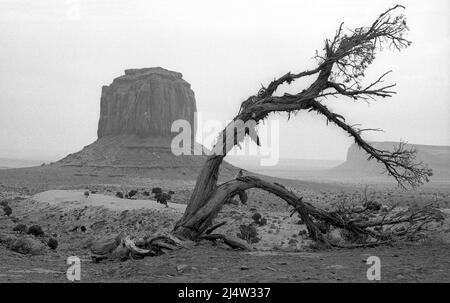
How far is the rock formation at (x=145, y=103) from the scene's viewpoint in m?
97.9

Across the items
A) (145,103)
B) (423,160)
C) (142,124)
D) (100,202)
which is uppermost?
(145,103)

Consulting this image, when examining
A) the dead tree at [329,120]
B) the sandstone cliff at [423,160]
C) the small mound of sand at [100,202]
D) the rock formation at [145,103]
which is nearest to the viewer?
the dead tree at [329,120]

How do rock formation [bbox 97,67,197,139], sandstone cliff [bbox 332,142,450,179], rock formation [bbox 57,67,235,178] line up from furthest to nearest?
sandstone cliff [bbox 332,142,450,179] < rock formation [bbox 97,67,197,139] < rock formation [bbox 57,67,235,178]

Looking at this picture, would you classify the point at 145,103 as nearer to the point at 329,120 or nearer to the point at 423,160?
the point at 329,120

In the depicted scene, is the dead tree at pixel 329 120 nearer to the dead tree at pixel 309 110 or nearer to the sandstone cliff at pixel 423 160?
the dead tree at pixel 309 110

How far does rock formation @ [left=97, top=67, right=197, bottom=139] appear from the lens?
97.9m

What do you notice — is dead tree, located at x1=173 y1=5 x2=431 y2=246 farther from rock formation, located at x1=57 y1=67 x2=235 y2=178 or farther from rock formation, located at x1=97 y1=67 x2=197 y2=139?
rock formation, located at x1=97 y1=67 x2=197 y2=139

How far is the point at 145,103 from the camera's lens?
326 feet

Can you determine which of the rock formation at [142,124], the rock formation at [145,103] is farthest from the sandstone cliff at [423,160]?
the rock formation at [142,124]

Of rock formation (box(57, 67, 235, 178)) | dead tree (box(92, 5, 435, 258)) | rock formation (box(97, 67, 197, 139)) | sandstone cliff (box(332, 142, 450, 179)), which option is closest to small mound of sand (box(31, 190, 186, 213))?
dead tree (box(92, 5, 435, 258))

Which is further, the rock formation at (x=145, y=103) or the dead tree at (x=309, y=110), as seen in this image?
the rock formation at (x=145, y=103)

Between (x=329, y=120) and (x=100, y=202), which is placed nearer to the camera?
(x=329, y=120)

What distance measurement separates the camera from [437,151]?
176750mm

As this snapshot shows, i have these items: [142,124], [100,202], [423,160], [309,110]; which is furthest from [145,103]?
[423,160]
